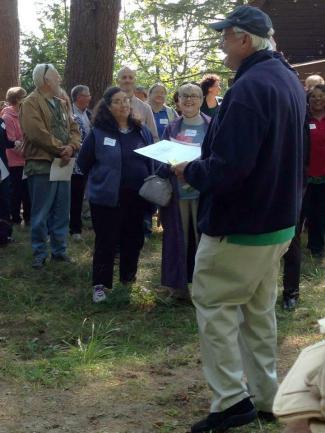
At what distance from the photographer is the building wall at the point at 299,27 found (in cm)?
1903

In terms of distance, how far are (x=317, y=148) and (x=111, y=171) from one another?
2.92 meters

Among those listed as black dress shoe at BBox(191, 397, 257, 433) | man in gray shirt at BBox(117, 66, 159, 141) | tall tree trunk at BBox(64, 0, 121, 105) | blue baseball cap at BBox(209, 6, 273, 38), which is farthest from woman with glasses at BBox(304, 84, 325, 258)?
black dress shoe at BBox(191, 397, 257, 433)

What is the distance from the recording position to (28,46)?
74.4 ft

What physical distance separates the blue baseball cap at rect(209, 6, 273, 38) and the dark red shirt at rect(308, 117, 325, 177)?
4.56m

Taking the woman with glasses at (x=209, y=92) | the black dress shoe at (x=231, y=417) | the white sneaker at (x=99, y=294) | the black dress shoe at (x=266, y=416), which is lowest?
the white sneaker at (x=99, y=294)

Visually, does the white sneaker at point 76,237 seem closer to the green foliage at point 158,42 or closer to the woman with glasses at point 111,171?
the woman with glasses at point 111,171

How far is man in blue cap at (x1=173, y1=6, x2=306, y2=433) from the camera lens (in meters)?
3.16

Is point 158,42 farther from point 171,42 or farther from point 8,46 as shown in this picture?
point 8,46

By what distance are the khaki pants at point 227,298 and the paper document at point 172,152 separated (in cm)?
71

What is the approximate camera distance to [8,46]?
1227 cm

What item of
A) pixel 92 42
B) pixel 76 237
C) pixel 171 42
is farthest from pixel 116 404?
pixel 171 42

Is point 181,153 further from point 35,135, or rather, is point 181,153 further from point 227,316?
point 35,135

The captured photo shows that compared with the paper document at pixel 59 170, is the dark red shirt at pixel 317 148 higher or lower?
higher

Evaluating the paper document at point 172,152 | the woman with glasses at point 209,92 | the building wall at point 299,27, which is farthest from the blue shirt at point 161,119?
the building wall at point 299,27
